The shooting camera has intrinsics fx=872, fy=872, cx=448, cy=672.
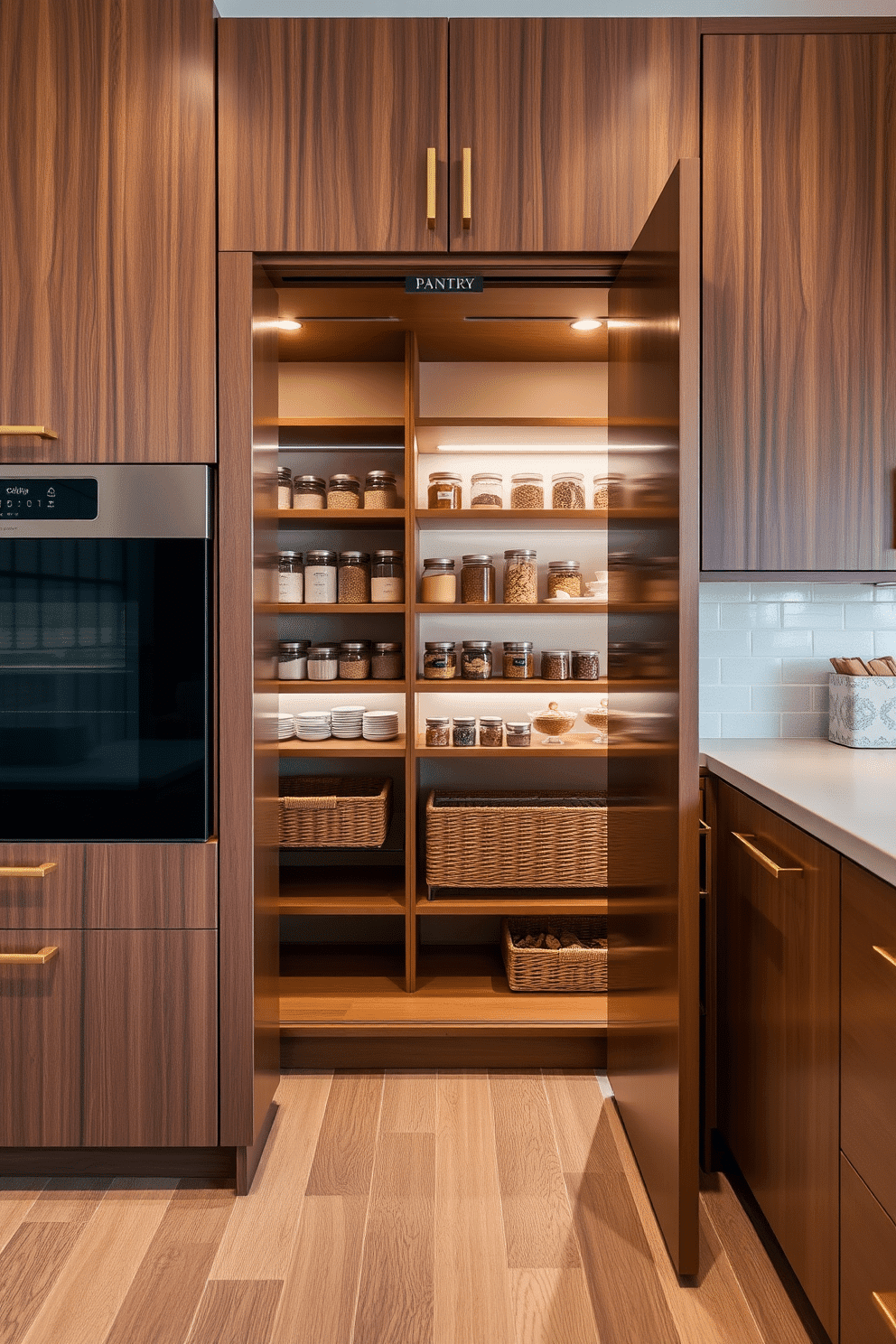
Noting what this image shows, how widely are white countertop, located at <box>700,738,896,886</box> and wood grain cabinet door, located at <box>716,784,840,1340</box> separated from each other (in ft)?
Result: 0.13

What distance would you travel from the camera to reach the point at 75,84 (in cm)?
181

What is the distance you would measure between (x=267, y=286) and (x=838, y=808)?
161 centimetres

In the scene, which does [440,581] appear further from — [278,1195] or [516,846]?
[278,1195]

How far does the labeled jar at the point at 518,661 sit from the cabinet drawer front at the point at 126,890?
118 cm

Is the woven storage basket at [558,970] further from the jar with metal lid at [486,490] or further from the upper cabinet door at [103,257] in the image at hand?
the upper cabinet door at [103,257]

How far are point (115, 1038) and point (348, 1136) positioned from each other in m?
0.62

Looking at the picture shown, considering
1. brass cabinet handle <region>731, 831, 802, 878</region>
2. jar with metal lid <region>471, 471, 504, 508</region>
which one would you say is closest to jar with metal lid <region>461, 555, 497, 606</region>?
jar with metal lid <region>471, 471, 504, 508</region>

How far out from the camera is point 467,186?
1821mm

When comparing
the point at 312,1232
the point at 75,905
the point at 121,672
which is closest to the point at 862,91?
the point at 121,672

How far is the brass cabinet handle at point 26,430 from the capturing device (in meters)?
1.79

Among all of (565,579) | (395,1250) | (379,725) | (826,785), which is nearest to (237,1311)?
(395,1250)

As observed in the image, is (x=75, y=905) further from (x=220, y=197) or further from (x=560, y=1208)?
(x=220, y=197)

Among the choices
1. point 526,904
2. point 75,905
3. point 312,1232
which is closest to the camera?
point 312,1232

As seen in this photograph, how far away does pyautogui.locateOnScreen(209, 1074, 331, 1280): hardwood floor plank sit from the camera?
1659mm
